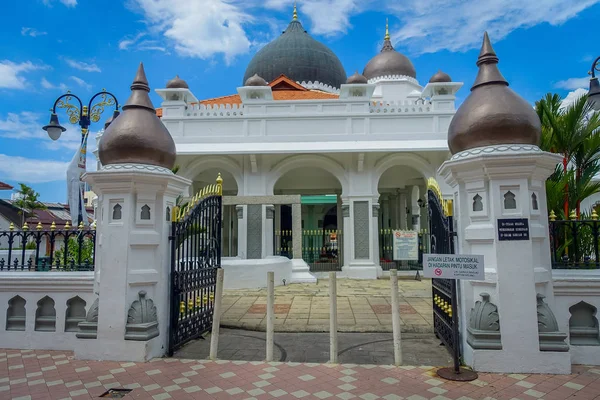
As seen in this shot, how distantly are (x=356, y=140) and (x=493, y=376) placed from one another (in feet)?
36.5

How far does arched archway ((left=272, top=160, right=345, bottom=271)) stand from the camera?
1520 centimetres

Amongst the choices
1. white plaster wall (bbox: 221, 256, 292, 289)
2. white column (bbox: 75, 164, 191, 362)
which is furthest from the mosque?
white column (bbox: 75, 164, 191, 362)

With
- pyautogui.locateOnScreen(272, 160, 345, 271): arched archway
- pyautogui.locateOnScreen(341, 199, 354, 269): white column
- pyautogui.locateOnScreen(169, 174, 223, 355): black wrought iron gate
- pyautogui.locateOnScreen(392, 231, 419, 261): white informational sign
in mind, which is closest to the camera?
pyautogui.locateOnScreen(169, 174, 223, 355): black wrought iron gate

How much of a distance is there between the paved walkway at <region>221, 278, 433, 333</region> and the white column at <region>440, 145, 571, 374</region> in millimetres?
1949

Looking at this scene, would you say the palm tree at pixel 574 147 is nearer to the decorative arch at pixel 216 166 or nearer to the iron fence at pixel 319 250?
the iron fence at pixel 319 250

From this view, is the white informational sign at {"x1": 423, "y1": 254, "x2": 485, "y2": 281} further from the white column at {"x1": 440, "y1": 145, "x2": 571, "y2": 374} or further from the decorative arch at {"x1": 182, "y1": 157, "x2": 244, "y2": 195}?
the decorative arch at {"x1": 182, "y1": 157, "x2": 244, "y2": 195}

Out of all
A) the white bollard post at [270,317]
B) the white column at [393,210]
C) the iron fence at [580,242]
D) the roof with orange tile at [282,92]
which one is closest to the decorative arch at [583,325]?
the iron fence at [580,242]

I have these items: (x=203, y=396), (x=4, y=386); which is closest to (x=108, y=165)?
(x=4, y=386)

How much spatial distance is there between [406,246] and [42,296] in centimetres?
1075

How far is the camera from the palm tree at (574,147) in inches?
277

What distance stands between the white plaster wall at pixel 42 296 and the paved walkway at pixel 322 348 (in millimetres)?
1602

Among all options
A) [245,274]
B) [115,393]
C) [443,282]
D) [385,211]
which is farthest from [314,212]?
[115,393]

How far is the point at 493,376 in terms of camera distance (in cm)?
411

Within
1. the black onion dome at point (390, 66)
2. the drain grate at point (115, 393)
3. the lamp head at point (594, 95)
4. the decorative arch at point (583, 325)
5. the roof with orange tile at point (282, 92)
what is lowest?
the drain grate at point (115, 393)
